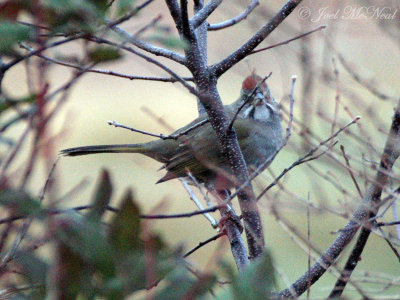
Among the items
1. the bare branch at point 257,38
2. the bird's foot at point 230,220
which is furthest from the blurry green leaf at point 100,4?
the bird's foot at point 230,220

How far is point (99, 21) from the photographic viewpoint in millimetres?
1121

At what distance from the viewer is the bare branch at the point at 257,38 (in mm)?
2273

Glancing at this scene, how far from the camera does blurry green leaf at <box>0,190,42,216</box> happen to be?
964mm

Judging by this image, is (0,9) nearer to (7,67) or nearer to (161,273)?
(7,67)

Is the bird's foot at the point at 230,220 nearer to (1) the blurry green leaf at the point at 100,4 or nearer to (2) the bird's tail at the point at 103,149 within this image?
(2) the bird's tail at the point at 103,149

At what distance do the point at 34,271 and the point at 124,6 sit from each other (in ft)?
1.71

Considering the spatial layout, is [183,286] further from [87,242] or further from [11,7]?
[11,7]

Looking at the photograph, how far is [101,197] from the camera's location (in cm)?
100

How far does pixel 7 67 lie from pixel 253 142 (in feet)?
10.7

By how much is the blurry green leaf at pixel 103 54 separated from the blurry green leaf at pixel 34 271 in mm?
377

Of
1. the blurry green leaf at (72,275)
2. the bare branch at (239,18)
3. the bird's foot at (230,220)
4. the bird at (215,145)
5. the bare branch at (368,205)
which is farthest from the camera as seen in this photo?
Answer: the bird at (215,145)

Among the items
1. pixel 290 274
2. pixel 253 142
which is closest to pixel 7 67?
pixel 253 142

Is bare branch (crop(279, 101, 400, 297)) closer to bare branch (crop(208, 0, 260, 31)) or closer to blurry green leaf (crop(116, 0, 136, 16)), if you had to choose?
bare branch (crop(208, 0, 260, 31))

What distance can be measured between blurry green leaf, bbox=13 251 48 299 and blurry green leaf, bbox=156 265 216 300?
201mm
